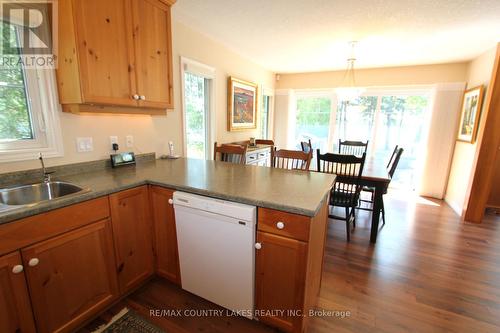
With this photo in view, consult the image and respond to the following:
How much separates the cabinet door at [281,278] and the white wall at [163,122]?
1.61 meters

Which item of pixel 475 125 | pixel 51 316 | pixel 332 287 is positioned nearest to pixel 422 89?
pixel 475 125

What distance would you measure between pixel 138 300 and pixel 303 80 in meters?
4.79

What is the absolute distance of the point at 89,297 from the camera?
1.45 meters

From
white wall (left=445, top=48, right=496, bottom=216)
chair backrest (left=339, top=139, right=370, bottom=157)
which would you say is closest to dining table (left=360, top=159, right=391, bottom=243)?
chair backrest (left=339, top=139, right=370, bottom=157)

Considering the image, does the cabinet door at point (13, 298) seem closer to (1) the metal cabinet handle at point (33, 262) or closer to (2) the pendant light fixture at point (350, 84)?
(1) the metal cabinet handle at point (33, 262)

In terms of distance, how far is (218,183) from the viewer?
5.24ft

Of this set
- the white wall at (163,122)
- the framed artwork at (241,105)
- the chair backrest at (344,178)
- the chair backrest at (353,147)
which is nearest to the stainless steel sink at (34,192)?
the white wall at (163,122)

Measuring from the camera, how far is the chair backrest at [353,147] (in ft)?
12.5

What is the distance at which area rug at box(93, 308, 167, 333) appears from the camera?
57.7 inches

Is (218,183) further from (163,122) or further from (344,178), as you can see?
(344,178)

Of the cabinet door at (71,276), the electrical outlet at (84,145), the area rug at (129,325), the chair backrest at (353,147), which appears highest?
the electrical outlet at (84,145)

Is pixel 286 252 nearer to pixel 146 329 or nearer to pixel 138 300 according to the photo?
pixel 146 329

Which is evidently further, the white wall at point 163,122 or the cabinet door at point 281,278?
the white wall at point 163,122

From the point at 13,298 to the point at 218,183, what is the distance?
117 cm
